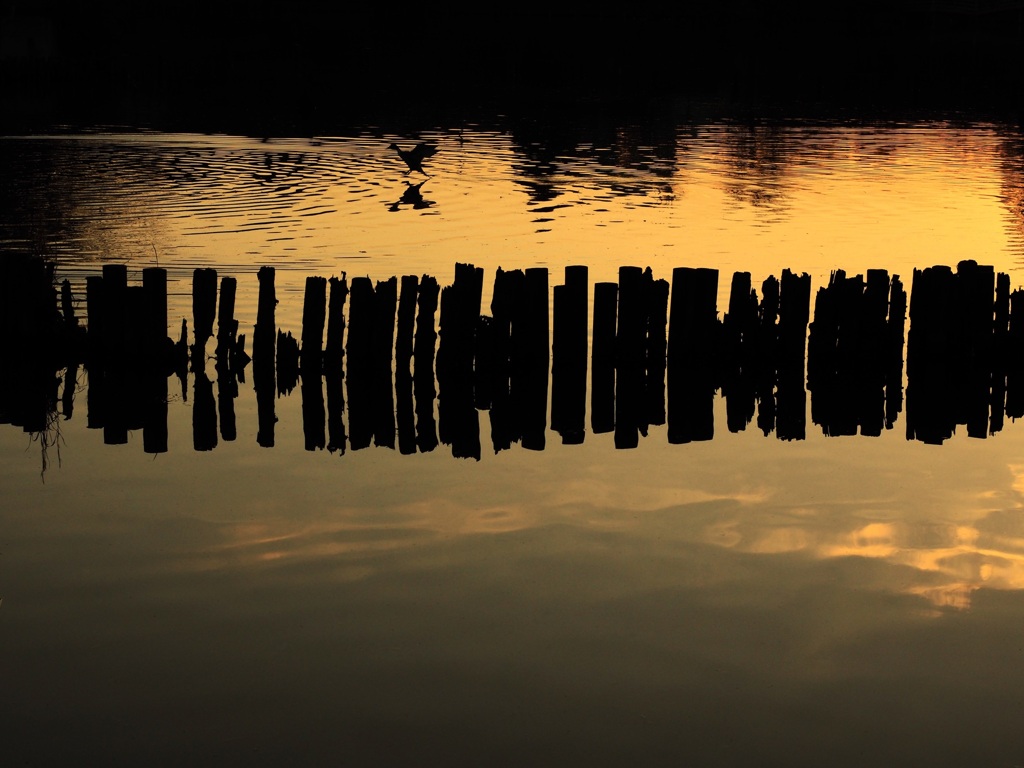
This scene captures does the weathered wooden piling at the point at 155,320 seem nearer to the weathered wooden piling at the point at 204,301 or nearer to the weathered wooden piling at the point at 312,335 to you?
the weathered wooden piling at the point at 204,301

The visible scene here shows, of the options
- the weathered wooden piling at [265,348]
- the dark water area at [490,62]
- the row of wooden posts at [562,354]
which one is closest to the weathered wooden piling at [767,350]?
the row of wooden posts at [562,354]

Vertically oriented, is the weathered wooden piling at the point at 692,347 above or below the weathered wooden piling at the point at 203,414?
above

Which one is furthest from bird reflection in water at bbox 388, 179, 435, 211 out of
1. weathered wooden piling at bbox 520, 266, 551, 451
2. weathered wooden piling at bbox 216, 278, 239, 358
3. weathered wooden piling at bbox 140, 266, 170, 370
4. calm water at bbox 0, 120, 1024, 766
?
weathered wooden piling at bbox 520, 266, 551, 451

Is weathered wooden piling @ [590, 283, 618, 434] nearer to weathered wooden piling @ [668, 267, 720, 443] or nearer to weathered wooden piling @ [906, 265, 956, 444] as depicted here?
weathered wooden piling @ [668, 267, 720, 443]

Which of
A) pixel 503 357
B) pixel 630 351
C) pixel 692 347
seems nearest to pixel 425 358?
pixel 503 357

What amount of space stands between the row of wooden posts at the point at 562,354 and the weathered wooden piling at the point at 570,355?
0.06 ft

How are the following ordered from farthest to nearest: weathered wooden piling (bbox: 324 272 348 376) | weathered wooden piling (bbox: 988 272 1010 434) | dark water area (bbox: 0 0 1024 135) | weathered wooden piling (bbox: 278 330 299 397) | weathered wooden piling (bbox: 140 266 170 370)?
dark water area (bbox: 0 0 1024 135) < weathered wooden piling (bbox: 278 330 299 397) < weathered wooden piling (bbox: 988 272 1010 434) < weathered wooden piling (bbox: 324 272 348 376) < weathered wooden piling (bbox: 140 266 170 370)

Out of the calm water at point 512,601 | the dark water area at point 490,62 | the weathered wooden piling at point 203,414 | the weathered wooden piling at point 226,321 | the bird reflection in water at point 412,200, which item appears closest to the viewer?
the calm water at point 512,601

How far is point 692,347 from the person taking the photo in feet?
47.1

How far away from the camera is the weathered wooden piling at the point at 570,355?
13.9 metres

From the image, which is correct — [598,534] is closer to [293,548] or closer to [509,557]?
[509,557]

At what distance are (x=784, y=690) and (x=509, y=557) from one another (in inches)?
97.3

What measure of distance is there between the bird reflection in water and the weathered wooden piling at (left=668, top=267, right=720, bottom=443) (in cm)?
1366

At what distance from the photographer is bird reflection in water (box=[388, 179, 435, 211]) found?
27688 millimetres
